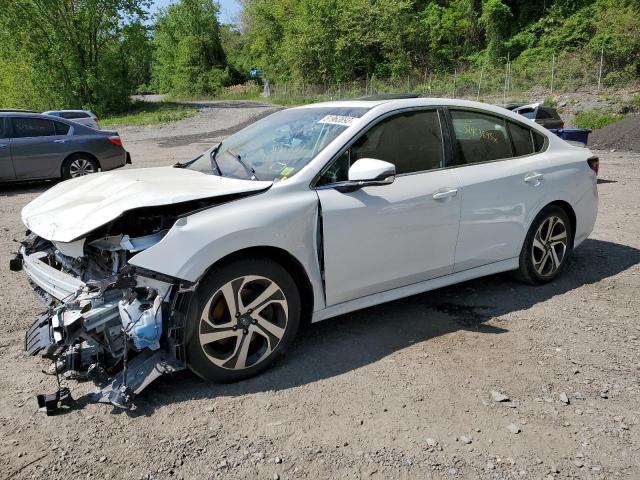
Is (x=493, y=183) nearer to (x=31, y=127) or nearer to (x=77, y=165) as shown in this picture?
(x=77, y=165)

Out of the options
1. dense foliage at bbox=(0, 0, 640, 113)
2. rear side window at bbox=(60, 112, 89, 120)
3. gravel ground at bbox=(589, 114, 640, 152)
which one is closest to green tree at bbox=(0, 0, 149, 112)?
dense foliage at bbox=(0, 0, 640, 113)

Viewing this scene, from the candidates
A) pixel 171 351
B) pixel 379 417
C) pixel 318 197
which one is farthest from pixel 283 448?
pixel 318 197

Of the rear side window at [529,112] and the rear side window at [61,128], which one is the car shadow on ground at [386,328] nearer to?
the rear side window at [529,112]

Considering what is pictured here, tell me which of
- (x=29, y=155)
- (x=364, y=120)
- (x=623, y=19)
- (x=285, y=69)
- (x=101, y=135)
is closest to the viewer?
(x=364, y=120)

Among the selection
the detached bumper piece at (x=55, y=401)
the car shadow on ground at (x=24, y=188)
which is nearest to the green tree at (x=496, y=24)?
the car shadow on ground at (x=24, y=188)

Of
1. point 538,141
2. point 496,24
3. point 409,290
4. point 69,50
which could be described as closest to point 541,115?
point 538,141

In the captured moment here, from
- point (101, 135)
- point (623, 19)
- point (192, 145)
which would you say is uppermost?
point (623, 19)

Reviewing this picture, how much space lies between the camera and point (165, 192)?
10.9ft

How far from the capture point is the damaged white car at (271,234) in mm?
3082

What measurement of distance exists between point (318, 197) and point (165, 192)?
3.11 ft

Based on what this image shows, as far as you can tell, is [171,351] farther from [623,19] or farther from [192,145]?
[623,19]

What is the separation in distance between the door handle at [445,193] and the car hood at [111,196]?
130cm

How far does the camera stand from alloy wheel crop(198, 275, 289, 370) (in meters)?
3.20

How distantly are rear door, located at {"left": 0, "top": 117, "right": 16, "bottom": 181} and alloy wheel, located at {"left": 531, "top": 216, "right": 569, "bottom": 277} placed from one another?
9.57m
